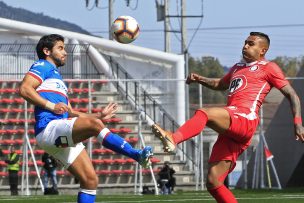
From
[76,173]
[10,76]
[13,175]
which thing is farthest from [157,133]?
[10,76]

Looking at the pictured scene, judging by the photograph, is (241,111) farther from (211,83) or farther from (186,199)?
(186,199)

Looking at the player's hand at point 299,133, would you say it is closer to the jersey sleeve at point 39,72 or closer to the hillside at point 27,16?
the jersey sleeve at point 39,72

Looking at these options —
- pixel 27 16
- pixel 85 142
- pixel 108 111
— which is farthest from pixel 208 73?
pixel 108 111

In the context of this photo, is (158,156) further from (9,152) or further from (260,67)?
(260,67)

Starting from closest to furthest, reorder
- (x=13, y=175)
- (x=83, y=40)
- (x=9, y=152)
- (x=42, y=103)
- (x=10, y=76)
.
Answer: (x=42, y=103), (x=13, y=175), (x=9, y=152), (x=10, y=76), (x=83, y=40)

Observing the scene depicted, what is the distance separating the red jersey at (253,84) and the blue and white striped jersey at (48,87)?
183cm

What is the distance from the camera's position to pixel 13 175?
26.9 meters

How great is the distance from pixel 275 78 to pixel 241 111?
65cm

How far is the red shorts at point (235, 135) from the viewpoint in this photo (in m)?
9.99

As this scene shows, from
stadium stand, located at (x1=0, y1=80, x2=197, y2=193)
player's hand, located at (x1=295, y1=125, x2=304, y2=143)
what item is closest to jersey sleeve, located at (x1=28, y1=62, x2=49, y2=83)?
player's hand, located at (x1=295, y1=125, x2=304, y2=143)

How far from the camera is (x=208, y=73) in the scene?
226 ft

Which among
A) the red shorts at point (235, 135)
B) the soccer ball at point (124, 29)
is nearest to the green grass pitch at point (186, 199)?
the soccer ball at point (124, 29)

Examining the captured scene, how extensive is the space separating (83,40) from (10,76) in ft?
13.1

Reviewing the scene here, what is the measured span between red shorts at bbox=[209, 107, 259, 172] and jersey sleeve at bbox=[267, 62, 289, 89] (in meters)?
0.48
